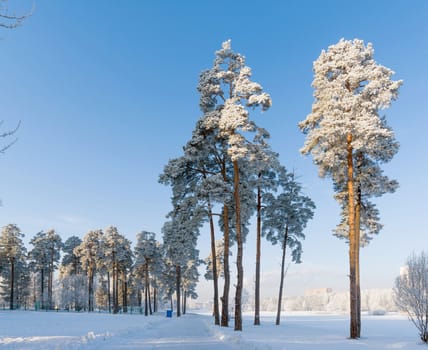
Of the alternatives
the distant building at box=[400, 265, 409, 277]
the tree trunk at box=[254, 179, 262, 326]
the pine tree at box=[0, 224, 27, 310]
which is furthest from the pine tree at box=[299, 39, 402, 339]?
the pine tree at box=[0, 224, 27, 310]

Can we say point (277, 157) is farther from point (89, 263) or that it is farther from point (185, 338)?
point (89, 263)

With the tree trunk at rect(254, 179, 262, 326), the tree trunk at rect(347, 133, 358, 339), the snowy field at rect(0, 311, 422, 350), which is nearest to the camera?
the snowy field at rect(0, 311, 422, 350)

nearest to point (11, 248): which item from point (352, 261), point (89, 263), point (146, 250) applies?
point (89, 263)

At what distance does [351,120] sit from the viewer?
18.4 metres

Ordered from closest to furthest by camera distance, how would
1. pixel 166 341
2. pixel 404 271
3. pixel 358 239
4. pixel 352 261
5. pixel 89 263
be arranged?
pixel 166 341 < pixel 404 271 < pixel 352 261 < pixel 358 239 < pixel 89 263

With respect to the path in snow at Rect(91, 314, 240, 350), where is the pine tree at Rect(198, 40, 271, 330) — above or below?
above

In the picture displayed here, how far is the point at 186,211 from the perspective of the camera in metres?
24.2

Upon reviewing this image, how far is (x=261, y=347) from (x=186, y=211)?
13.2m

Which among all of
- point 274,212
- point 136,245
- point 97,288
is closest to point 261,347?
point 274,212

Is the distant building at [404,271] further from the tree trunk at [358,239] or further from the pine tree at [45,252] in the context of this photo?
the pine tree at [45,252]

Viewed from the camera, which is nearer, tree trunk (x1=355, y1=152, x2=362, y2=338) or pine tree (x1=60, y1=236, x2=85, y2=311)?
tree trunk (x1=355, y1=152, x2=362, y2=338)

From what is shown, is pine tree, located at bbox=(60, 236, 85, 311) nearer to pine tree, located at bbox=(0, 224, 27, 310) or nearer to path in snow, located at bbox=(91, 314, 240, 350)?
pine tree, located at bbox=(0, 224, 27, 310)

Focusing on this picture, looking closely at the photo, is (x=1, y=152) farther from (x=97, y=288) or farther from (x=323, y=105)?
(x=97, y=288)

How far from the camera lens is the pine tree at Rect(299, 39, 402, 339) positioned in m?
17.9
